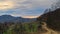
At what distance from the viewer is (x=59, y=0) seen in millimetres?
4852

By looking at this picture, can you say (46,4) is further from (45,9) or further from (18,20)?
(18,20)

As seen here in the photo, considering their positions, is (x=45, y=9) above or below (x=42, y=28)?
above

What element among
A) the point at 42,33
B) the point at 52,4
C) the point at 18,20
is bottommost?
the point at 42,33

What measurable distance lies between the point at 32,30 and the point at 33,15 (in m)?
0.34

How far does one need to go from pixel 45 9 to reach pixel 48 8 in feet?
0.24

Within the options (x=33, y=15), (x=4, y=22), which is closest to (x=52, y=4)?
(x=33, y=15)

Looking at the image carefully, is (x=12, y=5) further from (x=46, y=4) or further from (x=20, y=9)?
(x=46, y=4)

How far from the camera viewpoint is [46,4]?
479 centimetres

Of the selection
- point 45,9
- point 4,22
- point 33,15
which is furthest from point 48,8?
point 4,22

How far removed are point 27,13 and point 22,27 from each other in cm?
33

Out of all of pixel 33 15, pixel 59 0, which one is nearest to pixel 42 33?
pixel 33 15

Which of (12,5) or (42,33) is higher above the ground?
(12,5)

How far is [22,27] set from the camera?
466 cm

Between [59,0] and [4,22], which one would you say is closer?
[4,22]
